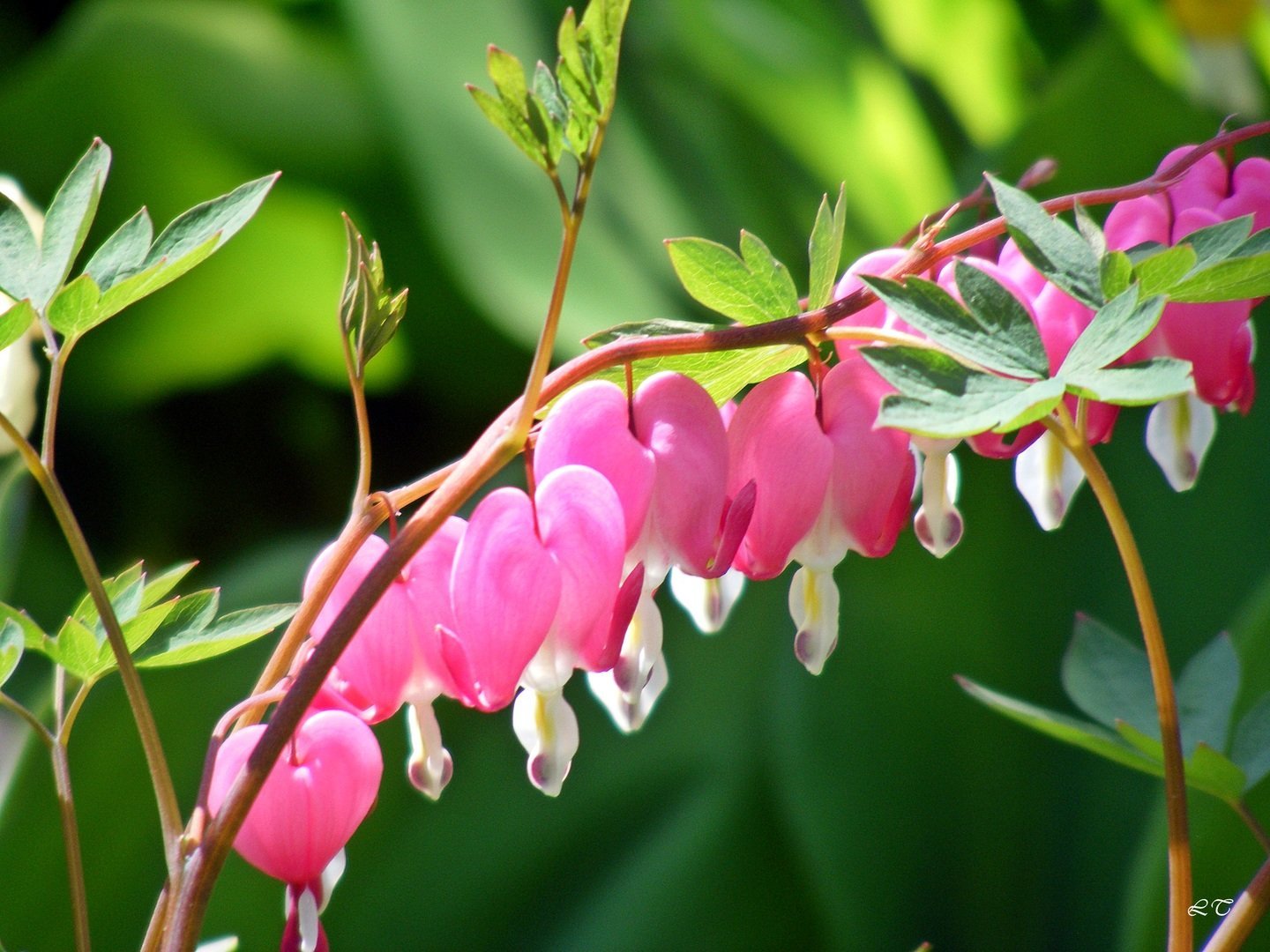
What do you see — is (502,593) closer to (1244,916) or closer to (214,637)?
(214,637)

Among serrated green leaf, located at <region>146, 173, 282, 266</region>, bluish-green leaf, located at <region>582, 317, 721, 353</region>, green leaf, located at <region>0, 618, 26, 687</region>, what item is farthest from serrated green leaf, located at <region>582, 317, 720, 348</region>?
green leaf, located at <region>0, 618, 26, 687</region>

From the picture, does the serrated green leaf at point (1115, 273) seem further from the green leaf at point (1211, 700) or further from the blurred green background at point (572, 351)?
the blurred green background at point (572, 351)

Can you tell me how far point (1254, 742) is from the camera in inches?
18.5

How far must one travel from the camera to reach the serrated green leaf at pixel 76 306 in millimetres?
340

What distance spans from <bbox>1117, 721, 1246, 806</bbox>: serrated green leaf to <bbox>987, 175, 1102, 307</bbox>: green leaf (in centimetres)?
19

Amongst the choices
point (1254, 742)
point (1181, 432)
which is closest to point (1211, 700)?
point (1254, 742)

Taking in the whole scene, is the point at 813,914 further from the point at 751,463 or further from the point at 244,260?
the point at 244,260

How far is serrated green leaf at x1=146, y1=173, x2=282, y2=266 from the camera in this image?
335 millimetres

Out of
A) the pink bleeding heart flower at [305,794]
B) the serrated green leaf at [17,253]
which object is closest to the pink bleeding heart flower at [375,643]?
the pink bleeding heart flower at [305,794]

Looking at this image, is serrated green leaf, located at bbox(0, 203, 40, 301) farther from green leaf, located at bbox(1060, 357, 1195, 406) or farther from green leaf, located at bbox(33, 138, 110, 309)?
green leaf, located at bbox(1060, 357, 1195, 406)

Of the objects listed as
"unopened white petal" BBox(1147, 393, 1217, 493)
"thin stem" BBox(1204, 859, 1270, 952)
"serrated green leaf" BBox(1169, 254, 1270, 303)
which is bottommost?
"thin stem" BBox(1204, 859, 1270, 952)

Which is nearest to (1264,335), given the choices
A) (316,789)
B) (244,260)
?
(316,789)

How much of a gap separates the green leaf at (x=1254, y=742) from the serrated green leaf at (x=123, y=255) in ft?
1.40

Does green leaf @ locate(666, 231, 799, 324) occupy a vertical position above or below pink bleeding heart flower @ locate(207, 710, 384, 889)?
above
